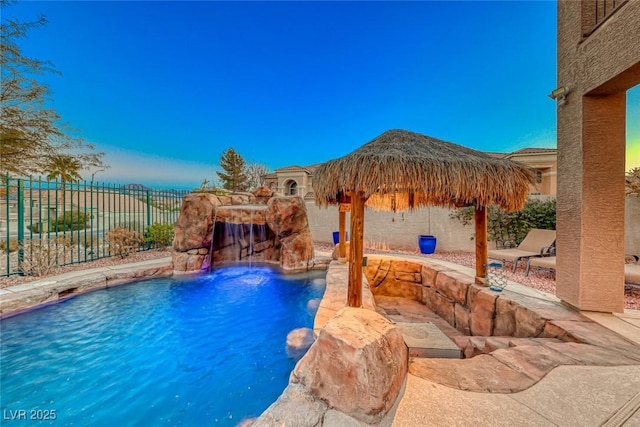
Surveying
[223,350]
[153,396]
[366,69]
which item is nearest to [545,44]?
[366,69]

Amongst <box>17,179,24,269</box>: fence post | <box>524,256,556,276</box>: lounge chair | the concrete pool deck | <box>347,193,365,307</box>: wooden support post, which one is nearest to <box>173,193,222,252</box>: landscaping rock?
<box>17,179,24,269</box>: fence post

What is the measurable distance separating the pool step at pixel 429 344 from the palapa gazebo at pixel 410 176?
0.89 m

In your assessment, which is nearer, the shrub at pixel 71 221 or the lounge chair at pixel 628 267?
the lounge chair at pixel 628 267

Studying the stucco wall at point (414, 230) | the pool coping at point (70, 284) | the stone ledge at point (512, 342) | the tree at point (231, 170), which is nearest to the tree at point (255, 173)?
the tree at point (231, 170)

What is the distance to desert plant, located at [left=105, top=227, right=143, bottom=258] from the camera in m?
8.21

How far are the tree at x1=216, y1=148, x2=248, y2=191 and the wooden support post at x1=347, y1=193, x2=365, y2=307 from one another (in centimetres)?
2655

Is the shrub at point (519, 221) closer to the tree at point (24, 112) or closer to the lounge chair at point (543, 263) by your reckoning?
the lounge chair at point (543, 263)

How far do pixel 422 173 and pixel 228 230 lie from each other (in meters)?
8.66

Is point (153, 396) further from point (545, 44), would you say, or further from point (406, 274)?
point (545, 44)

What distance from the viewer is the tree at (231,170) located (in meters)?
28.1

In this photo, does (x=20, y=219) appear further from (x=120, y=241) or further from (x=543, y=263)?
(x=543, y=263)

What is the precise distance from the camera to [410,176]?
11.5ft

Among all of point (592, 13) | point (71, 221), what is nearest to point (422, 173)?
point (592, 13)

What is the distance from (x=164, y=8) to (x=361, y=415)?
51.1ft
